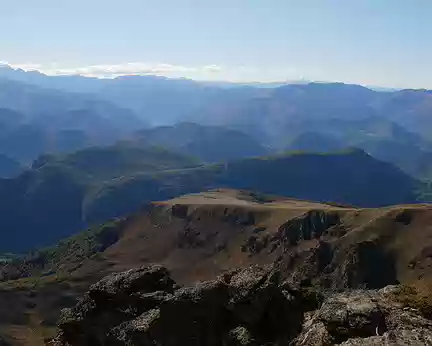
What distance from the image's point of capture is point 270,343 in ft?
89.0

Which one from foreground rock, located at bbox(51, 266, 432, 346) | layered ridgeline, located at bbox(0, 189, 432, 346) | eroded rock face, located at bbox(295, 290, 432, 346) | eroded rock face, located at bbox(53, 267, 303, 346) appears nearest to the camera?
eroded rock face, located at bbox(295, 290, 432, 346)

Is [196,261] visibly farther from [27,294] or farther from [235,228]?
[27,294]

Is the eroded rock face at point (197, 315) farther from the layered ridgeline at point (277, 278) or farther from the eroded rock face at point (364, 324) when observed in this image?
the eroded rock face at point (364, 324)

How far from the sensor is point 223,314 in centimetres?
2984

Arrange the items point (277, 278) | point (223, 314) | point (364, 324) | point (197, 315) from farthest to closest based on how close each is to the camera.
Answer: point (277, 278), point (223, 314), point (197, 315), point (364, 324)

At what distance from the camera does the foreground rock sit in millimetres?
23375

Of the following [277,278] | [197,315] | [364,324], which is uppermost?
[364,324]

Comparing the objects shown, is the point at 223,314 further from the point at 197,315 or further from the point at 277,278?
the point at 277,278

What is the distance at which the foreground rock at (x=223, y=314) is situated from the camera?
23.4 meters

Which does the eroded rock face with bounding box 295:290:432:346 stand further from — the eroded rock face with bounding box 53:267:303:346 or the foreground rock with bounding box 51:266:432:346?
the eroded rock face with bounding box 53:267:303:346

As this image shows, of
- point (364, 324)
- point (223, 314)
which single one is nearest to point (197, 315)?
point (223, 314)

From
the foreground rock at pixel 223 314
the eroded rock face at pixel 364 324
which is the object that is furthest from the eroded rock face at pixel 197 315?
the eroded rock face at pixel 364 324

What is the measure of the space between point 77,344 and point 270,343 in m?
12.1

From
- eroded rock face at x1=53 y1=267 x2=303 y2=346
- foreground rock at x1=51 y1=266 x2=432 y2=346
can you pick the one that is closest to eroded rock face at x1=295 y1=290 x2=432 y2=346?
foreground rock at x1=51 y1=266 x2=432 y2=346
